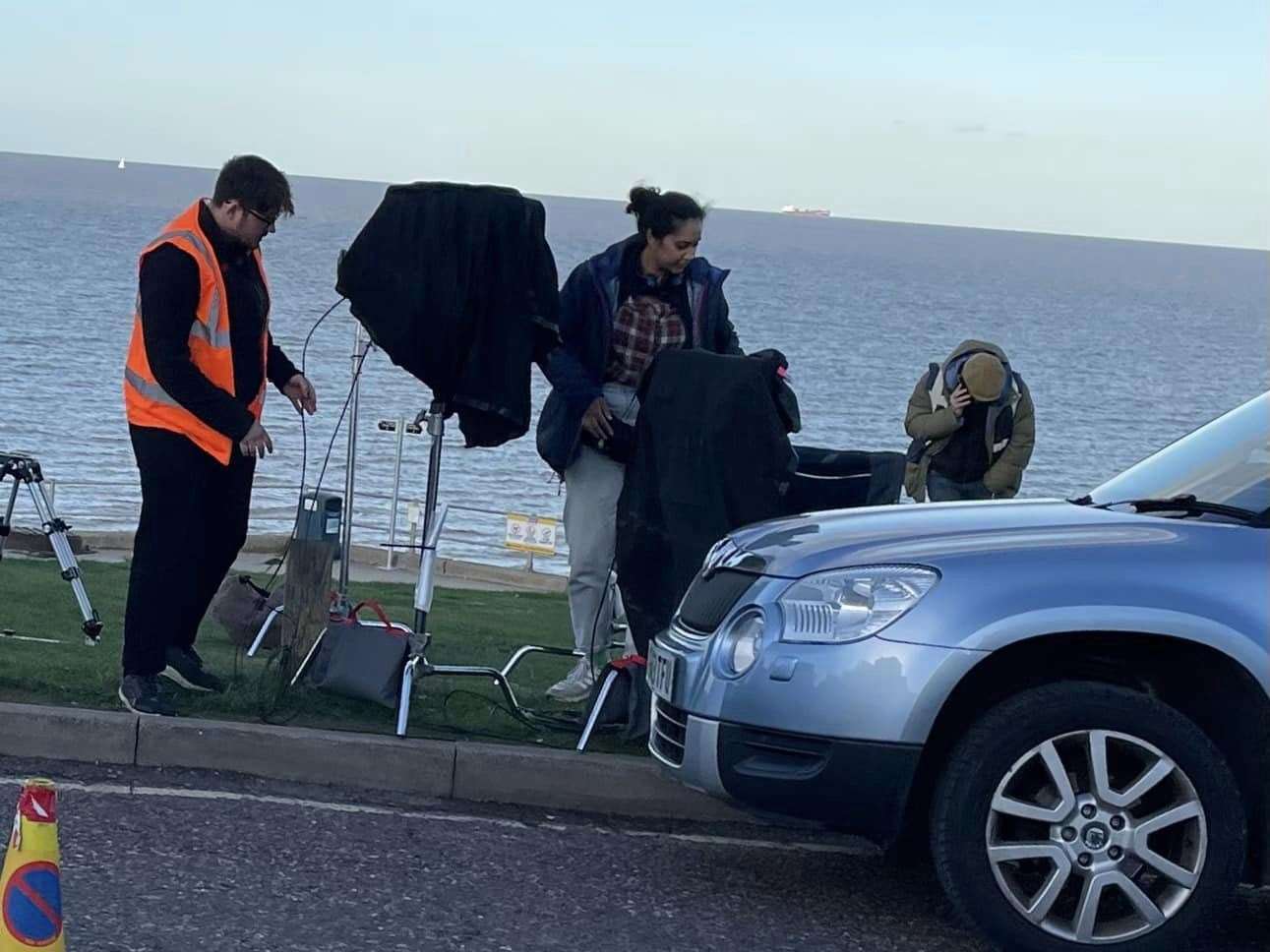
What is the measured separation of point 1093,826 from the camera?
4.93 meters

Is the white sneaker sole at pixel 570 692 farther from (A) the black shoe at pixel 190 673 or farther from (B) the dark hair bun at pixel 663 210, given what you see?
(B) the dark hair bun at pixel 663 210

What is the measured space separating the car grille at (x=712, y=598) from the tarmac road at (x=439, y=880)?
0.76 m

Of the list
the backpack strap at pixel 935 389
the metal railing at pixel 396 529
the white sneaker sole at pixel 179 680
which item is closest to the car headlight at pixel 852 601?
the white sneaker sole at pixel 179 680

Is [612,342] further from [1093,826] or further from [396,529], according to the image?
[396,529]

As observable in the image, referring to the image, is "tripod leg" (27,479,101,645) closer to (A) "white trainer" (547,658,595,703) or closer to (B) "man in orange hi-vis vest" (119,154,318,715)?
(B) "man in orange hi-vis vest" (119,154,318,715)

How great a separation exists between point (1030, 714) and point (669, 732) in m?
1.10

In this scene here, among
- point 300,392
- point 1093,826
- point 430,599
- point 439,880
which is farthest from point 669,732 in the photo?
point 300,392

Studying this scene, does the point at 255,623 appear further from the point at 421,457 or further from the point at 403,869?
the point at 421,457

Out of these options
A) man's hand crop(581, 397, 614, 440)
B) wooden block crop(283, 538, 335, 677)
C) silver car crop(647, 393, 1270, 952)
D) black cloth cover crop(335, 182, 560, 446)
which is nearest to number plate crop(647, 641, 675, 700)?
silver car crop(647, 393, 1270, 952)

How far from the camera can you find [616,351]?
25.0ft

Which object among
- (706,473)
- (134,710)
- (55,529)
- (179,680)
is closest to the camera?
(134,710)

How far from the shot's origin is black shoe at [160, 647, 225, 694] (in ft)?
23.6

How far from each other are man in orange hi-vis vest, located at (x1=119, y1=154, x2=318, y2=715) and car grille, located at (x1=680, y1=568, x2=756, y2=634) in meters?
1.94

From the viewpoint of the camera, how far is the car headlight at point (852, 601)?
506cm
